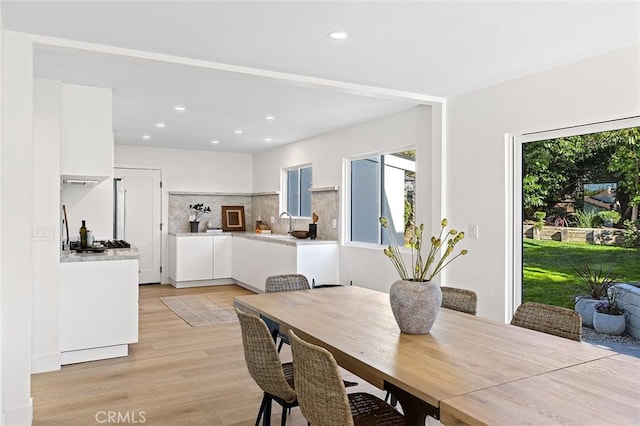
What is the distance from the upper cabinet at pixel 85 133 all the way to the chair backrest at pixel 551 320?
Answer: 3513mm

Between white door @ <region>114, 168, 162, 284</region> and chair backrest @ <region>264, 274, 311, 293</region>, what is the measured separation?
5.13 meters

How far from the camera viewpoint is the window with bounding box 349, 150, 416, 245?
17.0 ft

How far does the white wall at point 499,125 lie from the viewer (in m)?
3.00

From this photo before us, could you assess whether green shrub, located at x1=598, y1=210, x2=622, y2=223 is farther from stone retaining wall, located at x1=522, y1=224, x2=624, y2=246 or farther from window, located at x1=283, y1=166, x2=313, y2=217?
window, located at x1=283, y1=166, x2=313, y2=217

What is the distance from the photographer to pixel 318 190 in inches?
254

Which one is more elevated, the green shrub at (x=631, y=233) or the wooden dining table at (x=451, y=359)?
the green shrub at (x=631, y=233)

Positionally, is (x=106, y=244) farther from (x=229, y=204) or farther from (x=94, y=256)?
(x=229, y=204)

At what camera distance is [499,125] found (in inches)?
148

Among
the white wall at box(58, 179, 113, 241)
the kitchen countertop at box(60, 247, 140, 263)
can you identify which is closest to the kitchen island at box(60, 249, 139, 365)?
the kitchen countertop at box(60, 247, 140, 263)

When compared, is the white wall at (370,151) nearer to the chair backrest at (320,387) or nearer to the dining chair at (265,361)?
the dining chair at (265,361)

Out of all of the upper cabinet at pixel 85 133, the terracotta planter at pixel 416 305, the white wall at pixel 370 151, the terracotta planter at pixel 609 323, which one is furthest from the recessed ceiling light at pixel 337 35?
the terracotta planter at pixel 609 323

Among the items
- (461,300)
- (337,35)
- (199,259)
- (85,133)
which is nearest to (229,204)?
(199,259)

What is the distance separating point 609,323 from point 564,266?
475 millimetres

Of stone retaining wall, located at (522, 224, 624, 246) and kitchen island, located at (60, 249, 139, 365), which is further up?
stone retaining wall, located at (522, 224, 624, 246)
